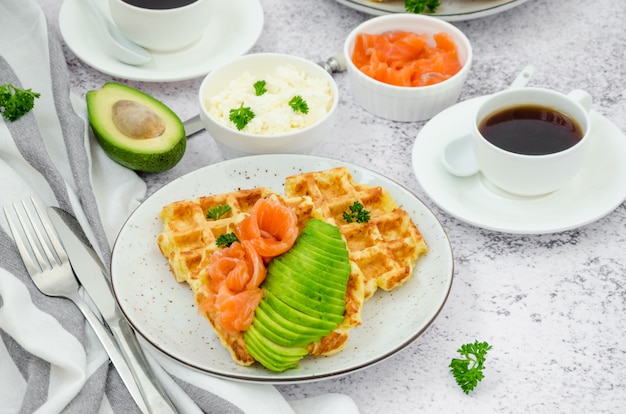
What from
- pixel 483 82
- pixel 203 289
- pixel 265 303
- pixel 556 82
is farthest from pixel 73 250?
pixel 556 82

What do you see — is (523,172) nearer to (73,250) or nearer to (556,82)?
(556,82)

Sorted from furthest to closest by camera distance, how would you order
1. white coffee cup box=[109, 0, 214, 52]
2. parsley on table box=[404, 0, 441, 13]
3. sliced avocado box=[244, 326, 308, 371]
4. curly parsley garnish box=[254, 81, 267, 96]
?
parsley on table box=[404, 0, 441, 13] < white coffee cup box=[109, 0, 214, 52] < curly parsley garnish box=[254, 81, 267, 96] < sliced avocado box=[244, 326, 308, 371]

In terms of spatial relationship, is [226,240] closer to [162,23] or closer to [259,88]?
[259,88]

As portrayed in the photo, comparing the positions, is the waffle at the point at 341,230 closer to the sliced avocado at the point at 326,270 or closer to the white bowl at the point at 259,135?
the sliced avocado at the point at 326,270

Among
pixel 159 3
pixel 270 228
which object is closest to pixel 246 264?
pixel 270 228

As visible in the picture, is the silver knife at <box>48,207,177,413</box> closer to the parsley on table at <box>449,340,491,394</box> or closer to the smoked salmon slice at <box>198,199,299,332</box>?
the smoked salmon slice at <box>198,199,299,332</box>

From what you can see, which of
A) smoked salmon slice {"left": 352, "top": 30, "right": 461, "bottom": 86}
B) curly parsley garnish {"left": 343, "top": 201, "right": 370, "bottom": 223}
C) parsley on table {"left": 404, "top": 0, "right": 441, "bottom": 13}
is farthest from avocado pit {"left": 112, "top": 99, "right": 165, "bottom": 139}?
parsley on table {"left": 404, "top": 0, "right": 441, "bottom": 13}
